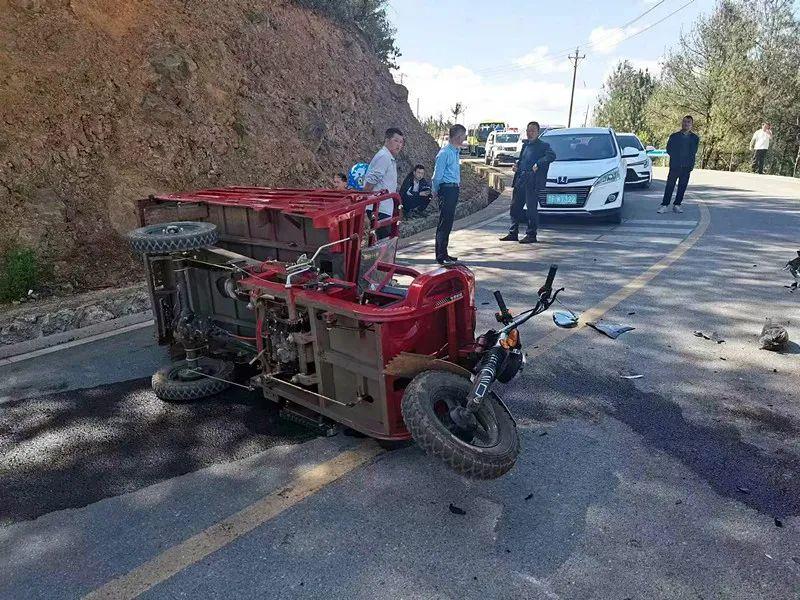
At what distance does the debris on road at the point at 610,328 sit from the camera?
17.3ft

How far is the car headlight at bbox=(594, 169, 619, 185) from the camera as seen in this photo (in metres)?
10.5

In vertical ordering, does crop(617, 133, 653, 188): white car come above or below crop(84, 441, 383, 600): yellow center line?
above

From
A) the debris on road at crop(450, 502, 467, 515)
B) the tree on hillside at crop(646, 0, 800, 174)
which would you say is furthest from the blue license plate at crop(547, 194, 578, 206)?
the tree on hillside at crop(646, 0, 800, 174)

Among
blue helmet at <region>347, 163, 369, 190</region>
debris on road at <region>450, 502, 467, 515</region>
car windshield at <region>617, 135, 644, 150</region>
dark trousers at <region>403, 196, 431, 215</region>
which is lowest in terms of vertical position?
debris on road at <region>450, 502, 467, 515</region>

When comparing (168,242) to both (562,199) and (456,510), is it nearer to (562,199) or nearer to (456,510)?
(456,510)

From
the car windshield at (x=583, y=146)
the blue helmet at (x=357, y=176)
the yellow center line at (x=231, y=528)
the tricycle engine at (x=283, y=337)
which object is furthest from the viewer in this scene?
the car windshield at (x=583, y=146)

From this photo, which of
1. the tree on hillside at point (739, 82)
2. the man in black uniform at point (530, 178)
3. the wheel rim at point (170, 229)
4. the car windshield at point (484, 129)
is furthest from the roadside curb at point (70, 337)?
the car windshield at point (484, 129)

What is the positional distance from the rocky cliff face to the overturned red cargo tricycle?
11.5 feet

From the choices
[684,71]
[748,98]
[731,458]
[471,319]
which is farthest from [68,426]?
[684,71]

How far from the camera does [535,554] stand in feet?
8.52

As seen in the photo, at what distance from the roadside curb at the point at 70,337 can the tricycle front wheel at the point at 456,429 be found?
4.14m

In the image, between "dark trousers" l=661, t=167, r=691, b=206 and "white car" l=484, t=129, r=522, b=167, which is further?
"white car" l=484, t=129, r=522, b=167

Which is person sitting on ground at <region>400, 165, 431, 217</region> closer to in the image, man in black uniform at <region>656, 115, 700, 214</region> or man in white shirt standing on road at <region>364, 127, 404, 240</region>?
man in white shirt standing on road at <region>364, 127, 404, 240</region>

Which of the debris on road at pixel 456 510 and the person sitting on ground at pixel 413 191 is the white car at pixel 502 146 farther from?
the debris on road at pixel 456 510
